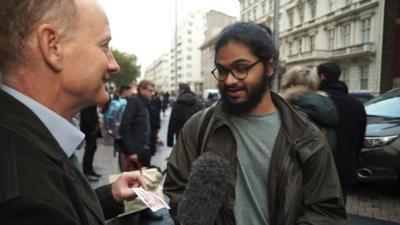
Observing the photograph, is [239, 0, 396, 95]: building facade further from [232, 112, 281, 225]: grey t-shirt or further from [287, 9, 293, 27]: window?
[232, 112, 281, 225]: grey t-shirt

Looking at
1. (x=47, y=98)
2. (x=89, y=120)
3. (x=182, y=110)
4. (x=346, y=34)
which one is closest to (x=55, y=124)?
(x=47, y=98)

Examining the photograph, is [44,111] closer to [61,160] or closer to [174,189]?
[61,160]

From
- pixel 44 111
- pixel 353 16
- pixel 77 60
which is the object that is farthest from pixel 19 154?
pixel 353 16

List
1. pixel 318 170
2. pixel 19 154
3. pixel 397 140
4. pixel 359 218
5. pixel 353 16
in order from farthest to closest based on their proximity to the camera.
Answer: pixel 353 16 < pixel 397 140 < pixel 359 218 < pixel 318 170 < pixel 19 154

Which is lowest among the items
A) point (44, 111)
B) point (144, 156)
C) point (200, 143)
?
point (144, 156)

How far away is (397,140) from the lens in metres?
6.00

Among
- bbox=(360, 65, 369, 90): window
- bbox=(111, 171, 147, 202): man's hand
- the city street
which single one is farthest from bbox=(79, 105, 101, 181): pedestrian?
bbox=(360, 65, 369, 90): window

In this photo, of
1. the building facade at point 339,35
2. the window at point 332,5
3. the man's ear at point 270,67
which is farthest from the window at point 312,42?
the man's ear at point 270,67

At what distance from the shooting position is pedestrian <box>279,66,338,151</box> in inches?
143

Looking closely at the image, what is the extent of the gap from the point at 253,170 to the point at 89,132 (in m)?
5.67

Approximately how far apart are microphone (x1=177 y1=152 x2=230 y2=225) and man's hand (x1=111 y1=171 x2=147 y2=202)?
0.71ft

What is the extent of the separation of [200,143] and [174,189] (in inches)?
10.5

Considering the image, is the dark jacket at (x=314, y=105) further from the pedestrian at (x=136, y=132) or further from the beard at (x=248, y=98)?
the pedestrian at (x=136, y=132)

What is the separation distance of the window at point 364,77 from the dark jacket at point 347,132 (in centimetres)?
3622
